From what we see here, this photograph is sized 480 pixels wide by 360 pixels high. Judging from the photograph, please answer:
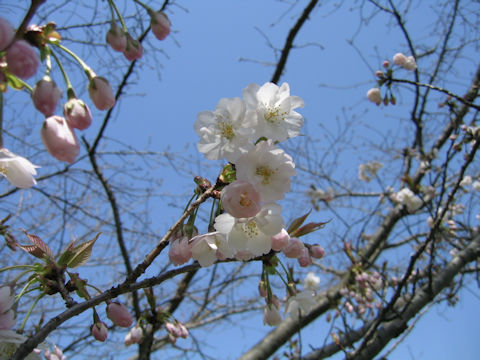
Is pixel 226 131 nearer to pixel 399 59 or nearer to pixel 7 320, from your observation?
pixel 7 320

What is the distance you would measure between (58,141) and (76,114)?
10cm

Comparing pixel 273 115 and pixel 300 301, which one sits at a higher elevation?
pixel 273 115

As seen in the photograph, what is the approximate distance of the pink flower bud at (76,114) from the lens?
2.67 ft

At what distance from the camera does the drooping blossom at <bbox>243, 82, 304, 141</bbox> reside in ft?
3.06

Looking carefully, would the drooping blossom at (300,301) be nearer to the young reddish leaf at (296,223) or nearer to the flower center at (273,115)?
the young reddish leaf at (296,223)

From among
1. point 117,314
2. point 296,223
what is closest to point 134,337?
point 117,314

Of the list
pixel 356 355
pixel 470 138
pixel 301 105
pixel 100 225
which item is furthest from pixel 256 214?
pixel 100 225

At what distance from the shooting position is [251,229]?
925mm

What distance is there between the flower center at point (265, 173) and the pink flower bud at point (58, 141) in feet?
1.34

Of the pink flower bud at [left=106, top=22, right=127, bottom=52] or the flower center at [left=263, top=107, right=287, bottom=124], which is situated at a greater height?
the pink flower bud at [left=106, top=22, right=127, bottom=52]

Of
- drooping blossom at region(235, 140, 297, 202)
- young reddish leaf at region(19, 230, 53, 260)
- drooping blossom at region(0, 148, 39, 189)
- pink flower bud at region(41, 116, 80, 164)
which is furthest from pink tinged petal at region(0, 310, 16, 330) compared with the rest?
drooping blossom at region(235, 140, 297, 202)

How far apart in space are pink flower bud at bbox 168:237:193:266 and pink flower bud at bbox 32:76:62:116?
1.49ft

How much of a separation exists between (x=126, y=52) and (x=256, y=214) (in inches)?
29.1

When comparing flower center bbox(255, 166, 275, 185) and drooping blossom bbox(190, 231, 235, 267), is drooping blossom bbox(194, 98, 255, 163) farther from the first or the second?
drooping blossom bbox(190, 231, 235, 267)
